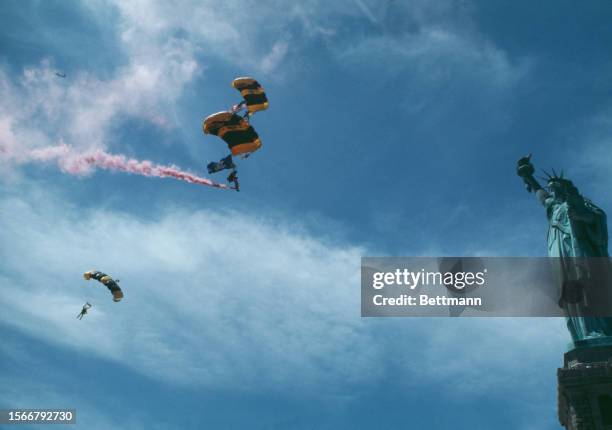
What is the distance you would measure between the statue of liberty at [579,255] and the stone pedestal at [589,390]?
2.35m

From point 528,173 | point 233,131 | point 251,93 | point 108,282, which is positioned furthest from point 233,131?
point 528,173

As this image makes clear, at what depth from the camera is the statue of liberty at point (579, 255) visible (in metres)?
56.1

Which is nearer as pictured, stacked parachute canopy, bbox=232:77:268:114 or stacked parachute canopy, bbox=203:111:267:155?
stacked parachute canopy, bbox=203:111:267:155

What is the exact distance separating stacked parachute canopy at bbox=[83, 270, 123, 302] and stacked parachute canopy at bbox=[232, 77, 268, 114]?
29.0m

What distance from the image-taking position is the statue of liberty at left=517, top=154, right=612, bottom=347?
56125 millimetres

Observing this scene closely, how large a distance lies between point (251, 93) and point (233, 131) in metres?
4.08

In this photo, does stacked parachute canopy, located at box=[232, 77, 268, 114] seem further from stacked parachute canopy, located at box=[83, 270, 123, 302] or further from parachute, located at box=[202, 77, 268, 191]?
stacked parachute canopy, located at box=[83, 270, 123, 302]

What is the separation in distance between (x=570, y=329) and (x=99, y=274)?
53816mm

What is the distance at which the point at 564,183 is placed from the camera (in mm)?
64938

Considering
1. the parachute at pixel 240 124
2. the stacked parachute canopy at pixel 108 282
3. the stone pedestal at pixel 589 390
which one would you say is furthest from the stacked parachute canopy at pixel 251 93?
the stone pedestal at pixel 589 390

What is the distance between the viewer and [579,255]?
59.8 meters

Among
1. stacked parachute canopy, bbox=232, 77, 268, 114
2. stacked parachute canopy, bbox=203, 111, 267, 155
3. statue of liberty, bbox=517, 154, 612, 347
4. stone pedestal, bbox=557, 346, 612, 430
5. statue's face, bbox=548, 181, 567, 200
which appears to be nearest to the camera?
stone pedestal, bbox=557, 346, 612, 430

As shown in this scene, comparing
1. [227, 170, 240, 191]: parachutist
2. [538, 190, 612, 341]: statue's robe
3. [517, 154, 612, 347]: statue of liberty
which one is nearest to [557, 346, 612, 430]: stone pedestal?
[517, 154, 612, 347]: statue of liberty

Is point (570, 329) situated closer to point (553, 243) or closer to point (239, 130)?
point (553, 243)
